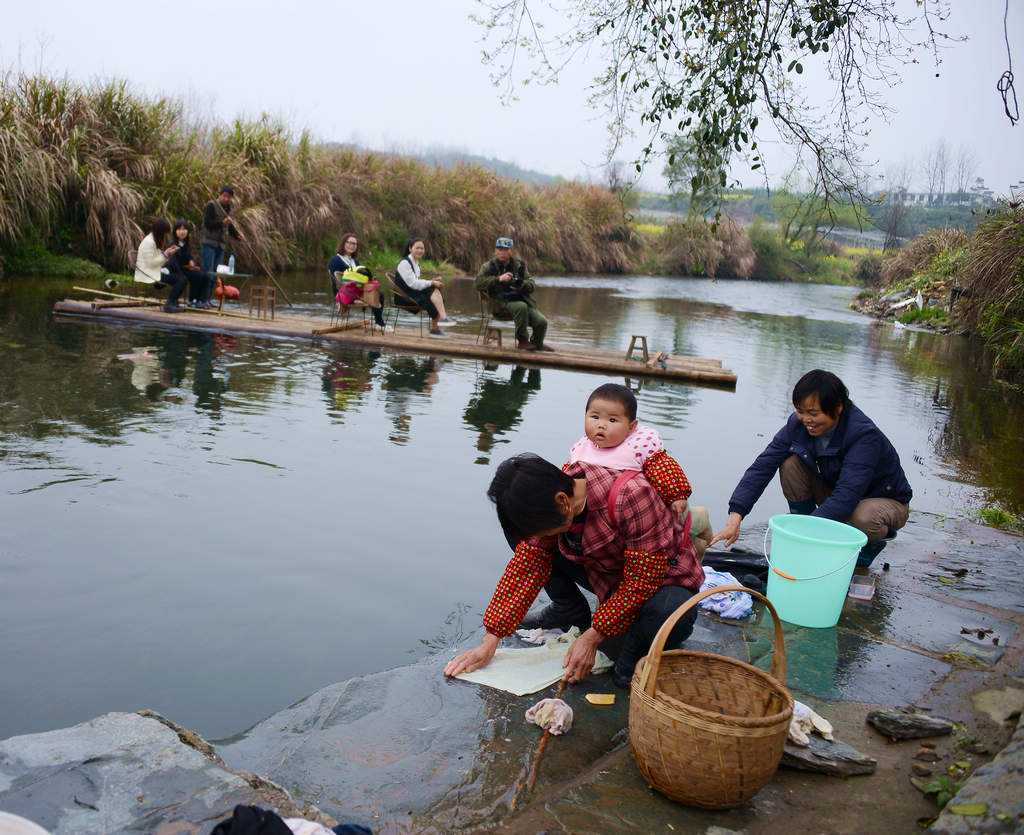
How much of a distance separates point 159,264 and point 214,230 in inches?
47.3

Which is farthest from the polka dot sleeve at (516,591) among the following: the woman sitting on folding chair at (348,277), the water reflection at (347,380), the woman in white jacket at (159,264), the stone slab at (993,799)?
the woman in white jacket at (159,264)

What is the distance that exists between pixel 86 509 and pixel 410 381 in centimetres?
477

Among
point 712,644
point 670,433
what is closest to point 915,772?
point 712,644

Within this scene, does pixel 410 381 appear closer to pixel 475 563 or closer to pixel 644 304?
pixel 475 563

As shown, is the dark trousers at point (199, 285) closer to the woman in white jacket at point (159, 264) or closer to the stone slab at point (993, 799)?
the woman in white jacket at point (159, 264)

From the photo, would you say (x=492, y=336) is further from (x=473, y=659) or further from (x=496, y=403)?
(x=473, y=659)

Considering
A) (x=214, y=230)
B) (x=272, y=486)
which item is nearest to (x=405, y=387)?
(x=272, y=486)

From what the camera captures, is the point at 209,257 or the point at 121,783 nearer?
the point at 121,783

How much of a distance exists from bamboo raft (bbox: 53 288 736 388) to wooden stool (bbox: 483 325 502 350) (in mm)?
85

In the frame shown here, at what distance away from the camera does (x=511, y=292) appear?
11.0 m

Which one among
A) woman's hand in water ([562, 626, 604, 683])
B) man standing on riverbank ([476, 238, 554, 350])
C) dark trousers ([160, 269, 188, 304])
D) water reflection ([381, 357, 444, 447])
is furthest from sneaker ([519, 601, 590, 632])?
dark trousers ([160, 269, 188, 304])

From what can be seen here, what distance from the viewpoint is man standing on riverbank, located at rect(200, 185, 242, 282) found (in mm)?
12516

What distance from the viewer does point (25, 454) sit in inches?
219

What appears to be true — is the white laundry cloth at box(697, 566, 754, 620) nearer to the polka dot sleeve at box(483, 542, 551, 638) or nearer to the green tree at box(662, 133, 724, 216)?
the polka dot sleeve at box(483, 542, 551, 638)
